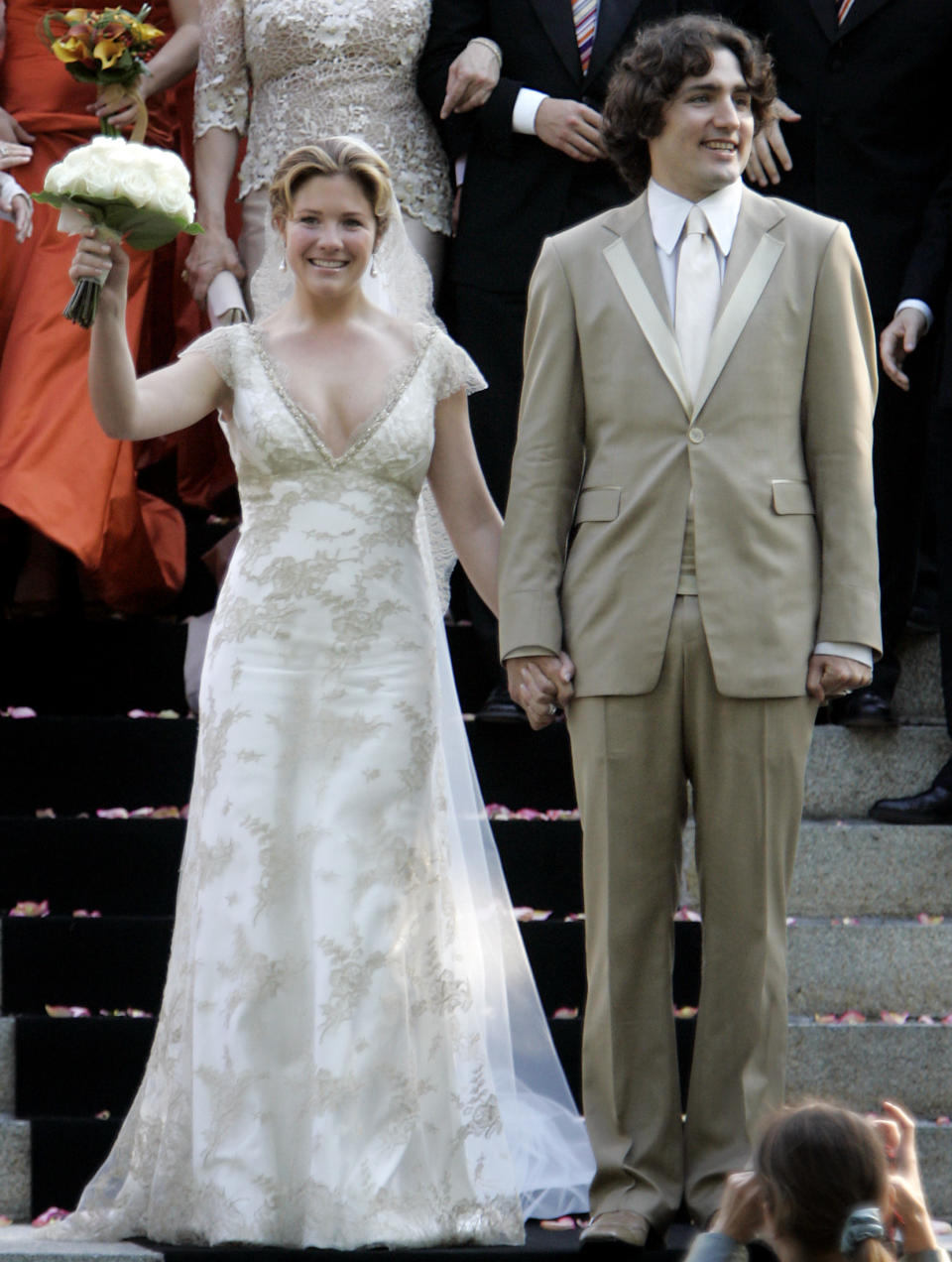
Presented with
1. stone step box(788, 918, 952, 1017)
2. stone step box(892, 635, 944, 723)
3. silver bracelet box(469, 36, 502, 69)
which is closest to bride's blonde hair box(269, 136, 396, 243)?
silver bracelet box(469, 36, 502, 69)

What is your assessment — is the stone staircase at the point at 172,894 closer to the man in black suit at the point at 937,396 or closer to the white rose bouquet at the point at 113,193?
the man in black suit at the point at 937,396

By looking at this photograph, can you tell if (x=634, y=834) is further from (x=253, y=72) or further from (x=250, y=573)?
(x=253, y=72)

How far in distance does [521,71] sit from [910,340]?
1205mm

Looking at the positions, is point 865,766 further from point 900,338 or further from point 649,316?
point 649,316

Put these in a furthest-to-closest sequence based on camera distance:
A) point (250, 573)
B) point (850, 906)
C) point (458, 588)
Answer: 1. point (458, 588)
2. point (850, 906)
3. point (250, 573)

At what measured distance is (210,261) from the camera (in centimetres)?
526

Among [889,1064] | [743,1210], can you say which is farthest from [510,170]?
[743,1210]

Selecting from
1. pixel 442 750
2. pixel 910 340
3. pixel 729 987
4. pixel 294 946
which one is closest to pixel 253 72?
pixel 910 340

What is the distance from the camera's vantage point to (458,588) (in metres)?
6.05

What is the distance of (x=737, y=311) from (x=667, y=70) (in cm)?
46

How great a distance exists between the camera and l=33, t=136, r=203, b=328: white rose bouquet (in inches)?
134

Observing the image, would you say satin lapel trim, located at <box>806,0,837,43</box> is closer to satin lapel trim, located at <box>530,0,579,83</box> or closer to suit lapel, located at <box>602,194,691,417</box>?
satin lapel trim, located at <box>530,0,579,83</box>

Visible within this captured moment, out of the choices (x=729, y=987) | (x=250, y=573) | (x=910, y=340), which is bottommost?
(x=729, y=987)

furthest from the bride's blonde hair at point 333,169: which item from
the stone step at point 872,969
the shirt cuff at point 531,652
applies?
the stone step at point 872,969
